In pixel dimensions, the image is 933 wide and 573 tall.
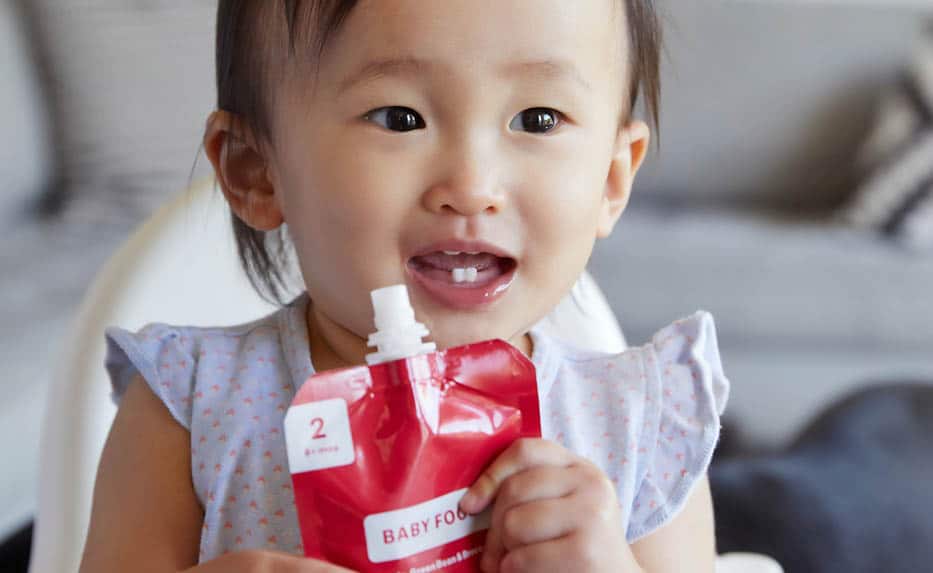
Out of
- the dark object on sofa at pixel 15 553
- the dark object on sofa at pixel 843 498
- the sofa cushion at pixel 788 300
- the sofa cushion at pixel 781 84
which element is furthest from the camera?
the sofa cushion at pixel 781 84

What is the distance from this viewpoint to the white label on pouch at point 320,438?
474 mm

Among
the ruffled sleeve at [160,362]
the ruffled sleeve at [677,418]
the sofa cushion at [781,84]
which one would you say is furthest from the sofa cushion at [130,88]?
the ruffled sleeve at [677,418]

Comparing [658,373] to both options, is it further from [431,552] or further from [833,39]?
[833,39]

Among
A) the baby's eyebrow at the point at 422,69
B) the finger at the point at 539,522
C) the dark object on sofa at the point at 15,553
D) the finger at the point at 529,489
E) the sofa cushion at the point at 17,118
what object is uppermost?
the sofa cushion at the point at 17,118

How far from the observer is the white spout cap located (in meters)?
0.49

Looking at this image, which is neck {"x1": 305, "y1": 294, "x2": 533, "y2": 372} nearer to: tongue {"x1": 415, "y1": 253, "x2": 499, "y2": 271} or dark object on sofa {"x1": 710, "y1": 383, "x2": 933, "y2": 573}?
tongue {"x1": 415, "y1": 253, "x2": 499, "y2": 271}

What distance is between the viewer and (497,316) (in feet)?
1.99

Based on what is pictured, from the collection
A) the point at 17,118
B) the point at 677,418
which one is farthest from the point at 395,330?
the point at 17,118

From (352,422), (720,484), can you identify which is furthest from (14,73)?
(352,422)

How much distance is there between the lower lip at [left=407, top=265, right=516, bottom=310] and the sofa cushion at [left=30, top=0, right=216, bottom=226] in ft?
5.55

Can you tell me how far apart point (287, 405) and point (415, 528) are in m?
0.21

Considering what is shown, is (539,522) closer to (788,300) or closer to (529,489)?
(529,489)

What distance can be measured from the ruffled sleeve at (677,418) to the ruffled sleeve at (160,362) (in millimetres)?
283

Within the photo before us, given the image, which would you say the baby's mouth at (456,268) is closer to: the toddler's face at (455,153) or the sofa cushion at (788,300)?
the toddler's face at (455,153)
